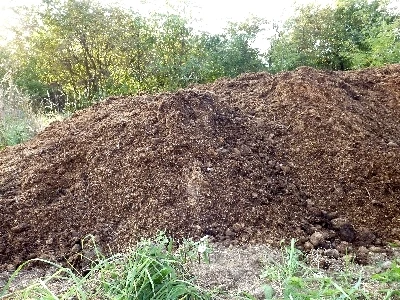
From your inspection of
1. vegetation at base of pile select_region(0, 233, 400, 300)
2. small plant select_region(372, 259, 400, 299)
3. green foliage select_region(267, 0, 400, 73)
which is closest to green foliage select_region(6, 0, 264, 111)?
green foliage select_region(267, 0, 400, 73)

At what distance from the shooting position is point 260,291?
1953 millimetres

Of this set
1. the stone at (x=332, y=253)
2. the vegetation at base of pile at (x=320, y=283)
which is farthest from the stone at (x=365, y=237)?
the vegetation at base of pile at (x=320, y=283)

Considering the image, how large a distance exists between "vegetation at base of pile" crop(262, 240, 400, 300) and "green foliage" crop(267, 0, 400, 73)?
7.36m

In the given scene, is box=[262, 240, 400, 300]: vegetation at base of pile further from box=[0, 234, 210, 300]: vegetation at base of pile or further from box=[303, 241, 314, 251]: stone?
box=[0, 234, 210, 300]: vegetation at base of pile

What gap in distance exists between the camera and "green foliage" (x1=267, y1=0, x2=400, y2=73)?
30.1 ft

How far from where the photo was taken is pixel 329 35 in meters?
10.0

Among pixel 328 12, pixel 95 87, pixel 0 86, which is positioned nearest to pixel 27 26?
pixel 95 87

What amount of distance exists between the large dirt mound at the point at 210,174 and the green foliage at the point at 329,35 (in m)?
5.49

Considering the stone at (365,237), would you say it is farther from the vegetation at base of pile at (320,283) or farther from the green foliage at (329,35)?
the green foliage at (329,35)

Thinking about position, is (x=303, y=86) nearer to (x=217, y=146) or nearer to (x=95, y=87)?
(x=217, y=146)

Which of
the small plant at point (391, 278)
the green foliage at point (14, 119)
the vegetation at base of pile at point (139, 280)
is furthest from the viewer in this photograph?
the green foliage at point (14, 119)

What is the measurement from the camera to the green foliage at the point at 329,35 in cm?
917

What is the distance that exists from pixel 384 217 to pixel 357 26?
851 centimetres

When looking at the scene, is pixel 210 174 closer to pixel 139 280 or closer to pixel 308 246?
pixel 308 246
